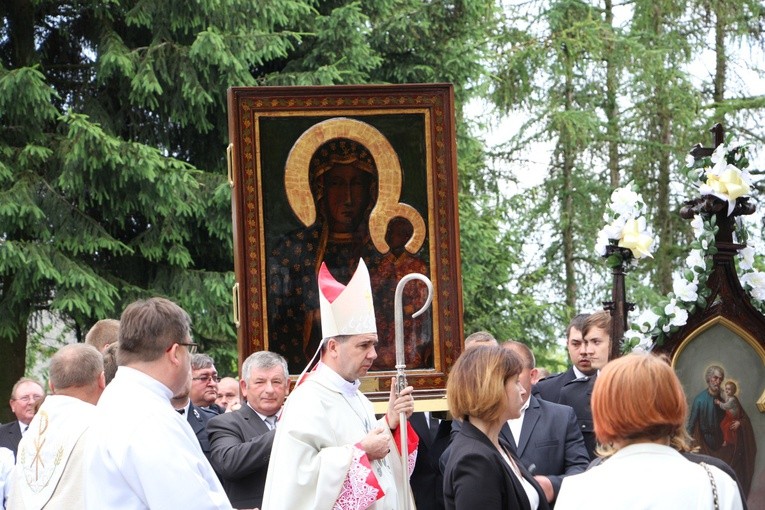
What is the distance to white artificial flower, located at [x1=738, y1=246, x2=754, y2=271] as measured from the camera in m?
7.11

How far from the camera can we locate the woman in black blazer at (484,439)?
5.09m

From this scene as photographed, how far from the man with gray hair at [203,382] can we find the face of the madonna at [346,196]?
135 cm

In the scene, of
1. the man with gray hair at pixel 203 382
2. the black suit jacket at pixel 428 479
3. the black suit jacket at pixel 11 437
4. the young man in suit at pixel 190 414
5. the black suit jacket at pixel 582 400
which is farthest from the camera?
the black suit jacket at pixel 11 437

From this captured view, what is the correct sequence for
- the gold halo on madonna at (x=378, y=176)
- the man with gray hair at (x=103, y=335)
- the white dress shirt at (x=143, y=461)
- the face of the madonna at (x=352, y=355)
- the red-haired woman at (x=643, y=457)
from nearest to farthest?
the red-haired woman at (x=643, y=457)
the white dress shirt at (x=143, y=461)
the face of the madonna at (x=352, y=355)
the man with gray hair at (x=103, y=335)
the gold halo on madonna at (x=378, y=176)

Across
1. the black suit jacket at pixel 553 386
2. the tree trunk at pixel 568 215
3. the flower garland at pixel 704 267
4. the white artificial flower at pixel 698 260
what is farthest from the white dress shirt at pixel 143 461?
the tree trunk at pixel 568 215

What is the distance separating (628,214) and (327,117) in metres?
2.81

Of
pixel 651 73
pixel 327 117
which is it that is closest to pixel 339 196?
pixel 327 117

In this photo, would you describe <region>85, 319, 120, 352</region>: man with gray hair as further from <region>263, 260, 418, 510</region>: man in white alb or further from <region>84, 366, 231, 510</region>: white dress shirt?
<region>84, 366, 231, 510</region>: white dress shirt

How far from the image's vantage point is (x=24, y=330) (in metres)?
16.3

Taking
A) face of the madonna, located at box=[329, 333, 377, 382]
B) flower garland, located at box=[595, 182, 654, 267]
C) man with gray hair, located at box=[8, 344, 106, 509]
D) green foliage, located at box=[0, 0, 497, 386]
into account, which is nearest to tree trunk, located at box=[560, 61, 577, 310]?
green foliage, located at box=[0, 0, 497, 386]

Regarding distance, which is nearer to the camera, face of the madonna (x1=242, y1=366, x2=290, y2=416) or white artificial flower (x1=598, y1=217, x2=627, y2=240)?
white artificial flower (x1=598, y1=217, x2=627, y2=240)

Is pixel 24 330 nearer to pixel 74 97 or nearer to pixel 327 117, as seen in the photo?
pixel 74 97

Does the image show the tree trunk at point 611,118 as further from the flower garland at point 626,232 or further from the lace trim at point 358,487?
the lace trim at point 358,487

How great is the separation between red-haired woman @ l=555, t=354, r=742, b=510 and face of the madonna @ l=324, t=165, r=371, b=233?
5.77 meters
